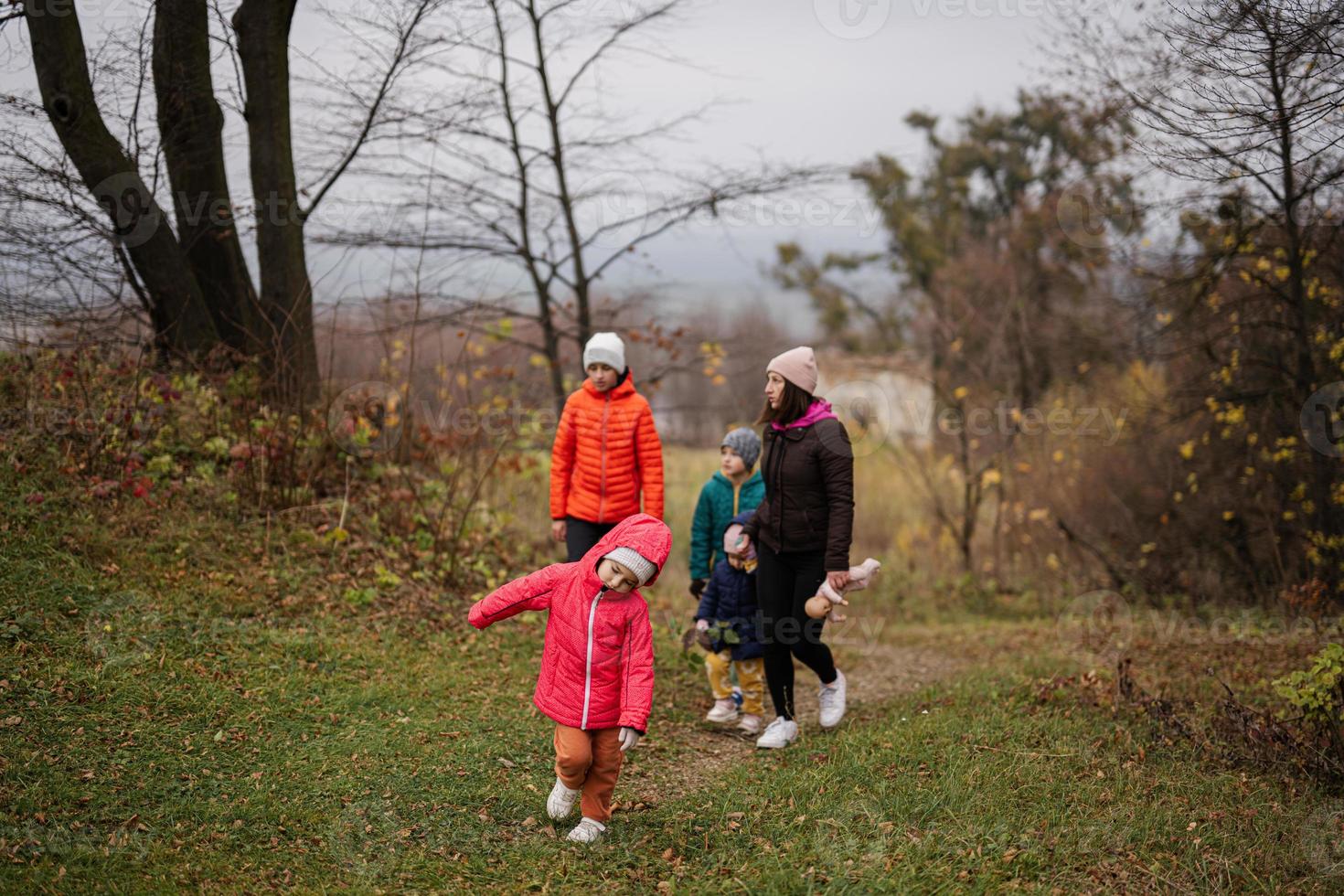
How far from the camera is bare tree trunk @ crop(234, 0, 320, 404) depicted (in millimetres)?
8539

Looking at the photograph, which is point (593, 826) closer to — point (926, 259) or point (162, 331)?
point (162, 331)

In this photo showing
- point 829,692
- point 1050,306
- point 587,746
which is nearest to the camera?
point 587,746

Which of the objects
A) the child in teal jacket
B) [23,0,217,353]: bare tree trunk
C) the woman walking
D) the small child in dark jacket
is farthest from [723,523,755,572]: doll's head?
[23,0,217,353]: bare tree trunk

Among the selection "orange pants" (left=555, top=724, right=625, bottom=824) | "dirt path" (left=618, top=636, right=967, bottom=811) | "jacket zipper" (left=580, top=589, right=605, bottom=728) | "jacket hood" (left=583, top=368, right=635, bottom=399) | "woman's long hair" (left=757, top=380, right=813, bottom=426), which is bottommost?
"dirt path" (left=618, top=636, right=967, bottom=811)

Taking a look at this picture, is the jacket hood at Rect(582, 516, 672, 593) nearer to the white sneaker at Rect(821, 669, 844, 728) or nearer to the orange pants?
the orange pants

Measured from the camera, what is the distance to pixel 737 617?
5.76 meters

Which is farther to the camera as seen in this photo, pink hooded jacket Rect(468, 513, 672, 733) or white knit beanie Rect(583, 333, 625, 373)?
white knit beanie Rect(583, 333, 625, 373)

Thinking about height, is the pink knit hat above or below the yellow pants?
above

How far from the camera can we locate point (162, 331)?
7859mm

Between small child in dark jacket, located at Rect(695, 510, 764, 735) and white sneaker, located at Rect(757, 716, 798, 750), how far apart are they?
0.33 m

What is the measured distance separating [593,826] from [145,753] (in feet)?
6.65

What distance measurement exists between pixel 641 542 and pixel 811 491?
1.37 meters

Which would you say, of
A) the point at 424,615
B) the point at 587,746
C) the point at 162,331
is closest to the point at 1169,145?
the point at 587,746

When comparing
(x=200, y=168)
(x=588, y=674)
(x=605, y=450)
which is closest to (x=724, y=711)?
(x=605, y=450)
